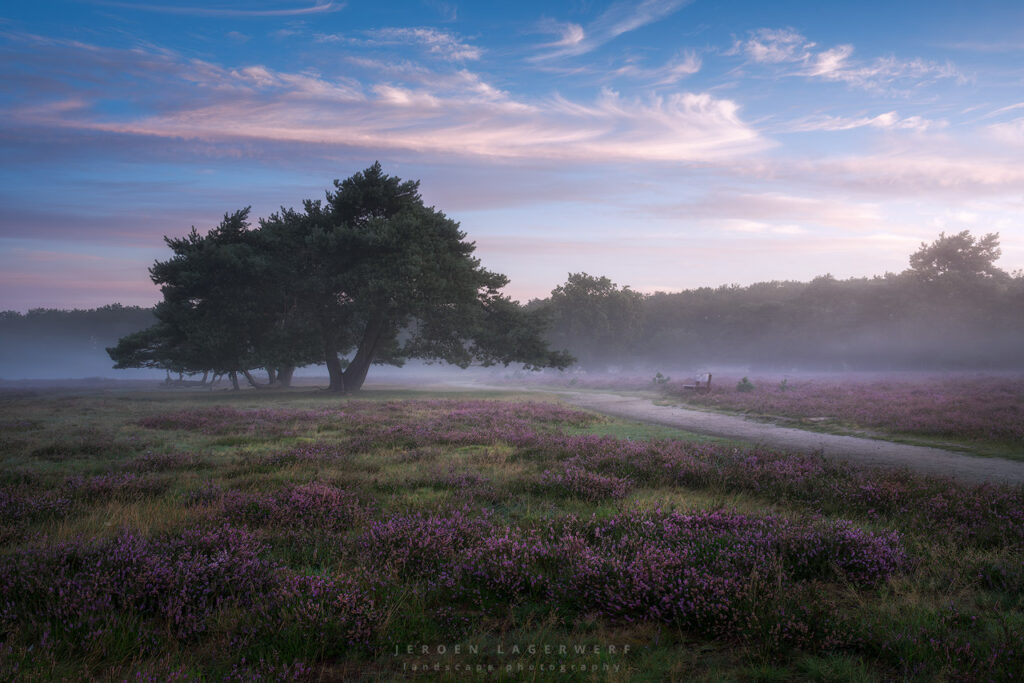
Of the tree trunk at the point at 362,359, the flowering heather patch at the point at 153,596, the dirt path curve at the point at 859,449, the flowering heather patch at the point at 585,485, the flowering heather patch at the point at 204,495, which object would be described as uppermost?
the tree trunk at the point at 362,359

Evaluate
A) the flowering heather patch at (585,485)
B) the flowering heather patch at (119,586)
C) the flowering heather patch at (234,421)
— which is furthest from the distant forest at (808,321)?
the flowering heather patch at (119,586)

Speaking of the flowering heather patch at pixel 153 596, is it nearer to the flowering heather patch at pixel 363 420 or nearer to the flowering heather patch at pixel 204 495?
the flowering heather patch at pixel 204 495

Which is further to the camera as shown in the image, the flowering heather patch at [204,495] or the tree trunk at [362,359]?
the tree trunk at [362,359]

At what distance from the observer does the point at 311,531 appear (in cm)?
562

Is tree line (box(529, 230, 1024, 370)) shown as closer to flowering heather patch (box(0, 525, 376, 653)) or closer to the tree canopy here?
the tree canopy

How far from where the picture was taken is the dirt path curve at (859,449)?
10102mm

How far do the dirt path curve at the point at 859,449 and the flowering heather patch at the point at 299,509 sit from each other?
1030cm

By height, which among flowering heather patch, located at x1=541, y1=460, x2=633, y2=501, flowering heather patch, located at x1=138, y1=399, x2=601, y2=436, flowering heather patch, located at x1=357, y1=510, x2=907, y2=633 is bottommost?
flowering heather patch, located at x1=138, y1=399, x2=601, y2=436

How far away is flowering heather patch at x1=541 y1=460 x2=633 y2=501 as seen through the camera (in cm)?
747

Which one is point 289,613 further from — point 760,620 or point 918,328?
point 918,328

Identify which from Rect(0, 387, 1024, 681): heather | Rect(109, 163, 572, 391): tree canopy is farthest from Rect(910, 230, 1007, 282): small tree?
Rect(0, 387, 1024, 681): heather

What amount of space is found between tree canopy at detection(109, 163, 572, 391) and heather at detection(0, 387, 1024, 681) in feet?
80.3

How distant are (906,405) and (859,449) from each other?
1014cm

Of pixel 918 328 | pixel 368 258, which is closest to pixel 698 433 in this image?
pixel 368 258
